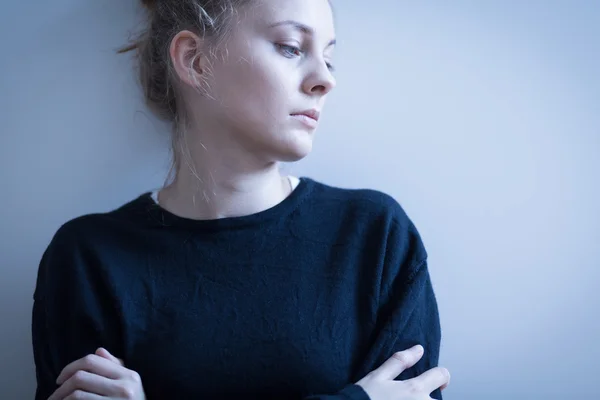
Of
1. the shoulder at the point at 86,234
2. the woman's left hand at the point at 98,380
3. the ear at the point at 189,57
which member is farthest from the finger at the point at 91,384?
the ear at the point at 189,57

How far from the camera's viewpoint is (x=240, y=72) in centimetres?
99

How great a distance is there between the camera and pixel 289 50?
3.27 feet

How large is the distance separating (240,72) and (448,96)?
53cm

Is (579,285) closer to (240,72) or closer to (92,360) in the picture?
(240,72)

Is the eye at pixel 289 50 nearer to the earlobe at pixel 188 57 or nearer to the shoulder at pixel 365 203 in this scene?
the earlobe at pixel 188 57

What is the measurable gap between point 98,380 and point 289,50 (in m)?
0.67

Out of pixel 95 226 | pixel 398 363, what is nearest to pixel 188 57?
pixel 95 226

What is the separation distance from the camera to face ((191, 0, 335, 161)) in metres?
0.97

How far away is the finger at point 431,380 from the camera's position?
3.12 feet

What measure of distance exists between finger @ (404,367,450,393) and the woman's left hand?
480 mm

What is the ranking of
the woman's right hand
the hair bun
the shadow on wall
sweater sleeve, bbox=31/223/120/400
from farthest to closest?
the shadow on wall
the hair bun
sweater sleeve, bbox=31/223/120/400
the woman's right hand

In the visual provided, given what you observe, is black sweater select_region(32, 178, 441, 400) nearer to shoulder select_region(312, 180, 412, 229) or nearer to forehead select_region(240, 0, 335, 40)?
shoulder select_region(312, 180, 412, 229)

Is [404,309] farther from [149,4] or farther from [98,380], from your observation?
[149,4]

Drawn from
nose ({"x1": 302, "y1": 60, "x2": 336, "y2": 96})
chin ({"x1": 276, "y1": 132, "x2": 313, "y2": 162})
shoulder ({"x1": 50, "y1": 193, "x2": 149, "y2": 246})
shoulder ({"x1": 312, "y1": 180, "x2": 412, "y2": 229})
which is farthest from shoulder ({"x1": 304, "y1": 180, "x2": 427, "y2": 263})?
shoulder ({"x1": 50, "y1": 193, "x2": 149, "y2": 246})
